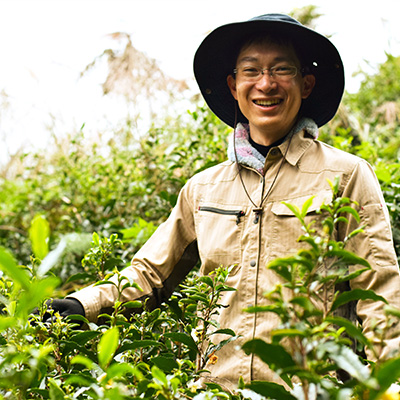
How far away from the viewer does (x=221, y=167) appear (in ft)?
7.98

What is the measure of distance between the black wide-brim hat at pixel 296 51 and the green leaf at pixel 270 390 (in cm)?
153

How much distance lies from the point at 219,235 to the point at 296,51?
→ 867 millimetres

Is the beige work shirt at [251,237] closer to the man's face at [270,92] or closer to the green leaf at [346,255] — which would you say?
the man's face at [270,92]

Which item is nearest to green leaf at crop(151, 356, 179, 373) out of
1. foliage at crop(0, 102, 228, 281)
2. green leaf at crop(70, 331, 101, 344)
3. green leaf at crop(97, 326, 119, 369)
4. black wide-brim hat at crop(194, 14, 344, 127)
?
green leaf at crop(70, 331, 101, 344)

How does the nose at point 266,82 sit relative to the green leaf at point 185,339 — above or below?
above

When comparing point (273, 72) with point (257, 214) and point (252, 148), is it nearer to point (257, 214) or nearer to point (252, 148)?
point (252, 148)

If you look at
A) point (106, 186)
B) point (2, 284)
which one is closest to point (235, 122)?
point (2, 284)

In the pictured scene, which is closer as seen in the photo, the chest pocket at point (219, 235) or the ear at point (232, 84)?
the chest pocket at point (219, 235)

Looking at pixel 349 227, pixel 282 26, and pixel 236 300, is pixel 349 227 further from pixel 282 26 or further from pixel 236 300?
pixel 282 26

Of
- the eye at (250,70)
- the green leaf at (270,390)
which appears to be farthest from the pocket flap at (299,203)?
the green leaf at (270,390)

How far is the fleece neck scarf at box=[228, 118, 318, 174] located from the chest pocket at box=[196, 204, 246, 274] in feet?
0.69

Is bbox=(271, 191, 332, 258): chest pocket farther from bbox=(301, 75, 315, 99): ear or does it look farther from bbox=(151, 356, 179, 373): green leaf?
bbox=(151, 356, 179, 373): green leaf

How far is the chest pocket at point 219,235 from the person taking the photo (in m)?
2.13

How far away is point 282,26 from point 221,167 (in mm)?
668
